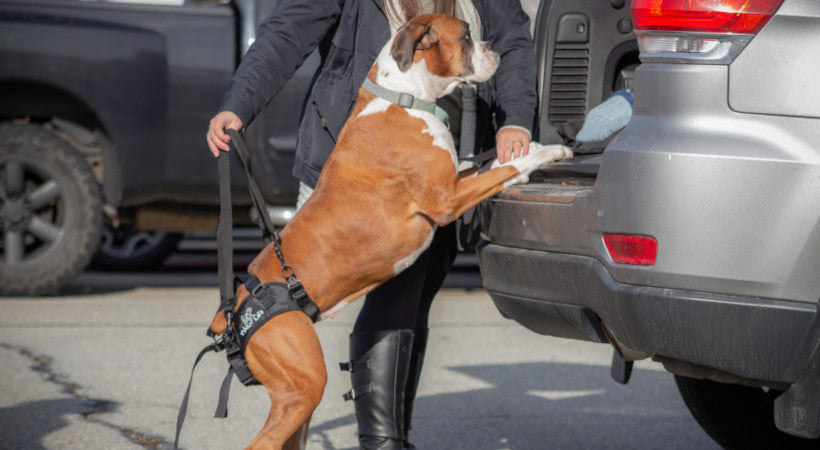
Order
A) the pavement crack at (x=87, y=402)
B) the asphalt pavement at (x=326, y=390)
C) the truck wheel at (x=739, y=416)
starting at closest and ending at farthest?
the truck wheel at (x=739, y=416)
the pavement crack at (x=87, y=402)
the asphalt pavement at (x=326, y=390)

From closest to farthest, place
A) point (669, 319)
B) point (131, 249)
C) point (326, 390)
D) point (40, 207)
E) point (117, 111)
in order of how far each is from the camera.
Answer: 1. point (669, 319)
2. point (326, 390)
3. point (117, 111)
4. point (40, 207)
5. point (131, 249)

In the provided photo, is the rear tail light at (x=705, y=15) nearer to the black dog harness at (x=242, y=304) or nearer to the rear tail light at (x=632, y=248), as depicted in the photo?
the rear tail light at (x=632, y=248)

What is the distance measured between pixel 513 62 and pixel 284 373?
4.27 ft

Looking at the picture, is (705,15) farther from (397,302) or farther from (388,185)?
(397,302)

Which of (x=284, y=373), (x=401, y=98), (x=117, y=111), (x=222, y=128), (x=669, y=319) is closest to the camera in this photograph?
(x=669, y=319)

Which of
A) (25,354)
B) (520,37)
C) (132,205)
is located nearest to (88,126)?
(132,205)

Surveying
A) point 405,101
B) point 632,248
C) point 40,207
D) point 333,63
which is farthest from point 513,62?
point 40,207

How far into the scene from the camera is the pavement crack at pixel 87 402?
3924 millimetres

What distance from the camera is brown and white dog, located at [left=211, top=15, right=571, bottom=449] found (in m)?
3.08

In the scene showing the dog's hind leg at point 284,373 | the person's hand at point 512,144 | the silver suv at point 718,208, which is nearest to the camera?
the silver suv at point 718,208

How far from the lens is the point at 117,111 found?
661 centimetres

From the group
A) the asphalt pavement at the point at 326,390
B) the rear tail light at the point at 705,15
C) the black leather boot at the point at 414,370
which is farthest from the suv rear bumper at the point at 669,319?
the asphalt pavement at the point at 326,390

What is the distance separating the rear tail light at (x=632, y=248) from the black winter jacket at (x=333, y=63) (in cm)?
75

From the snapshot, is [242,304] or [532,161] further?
[532,161]
